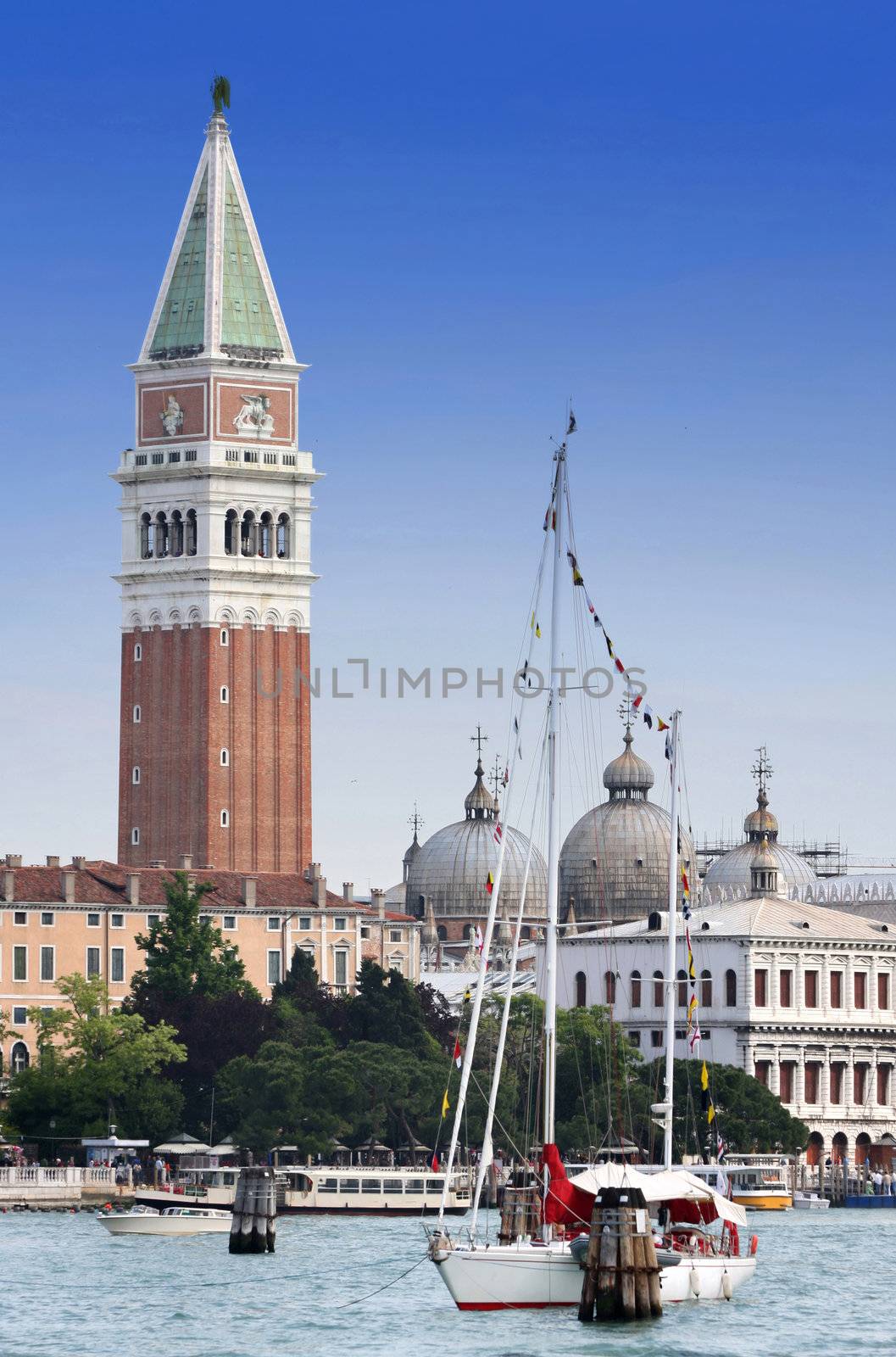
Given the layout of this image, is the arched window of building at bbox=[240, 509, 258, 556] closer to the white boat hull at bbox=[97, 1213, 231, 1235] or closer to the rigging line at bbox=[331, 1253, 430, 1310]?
the white boat hull at bbox=[97, 1213, 231, 1235]

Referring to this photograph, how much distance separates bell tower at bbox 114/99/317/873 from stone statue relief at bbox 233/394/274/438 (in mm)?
63

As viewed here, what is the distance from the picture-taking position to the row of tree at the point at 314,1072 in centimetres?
10081

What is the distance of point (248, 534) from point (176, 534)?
9.00 feet

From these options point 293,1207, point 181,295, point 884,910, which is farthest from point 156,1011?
point 884,910

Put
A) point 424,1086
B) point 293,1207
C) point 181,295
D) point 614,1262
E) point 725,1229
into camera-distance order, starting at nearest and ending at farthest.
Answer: point 614,1262
point 725,1229
point 293,1207
point 424,1086
point 181,295

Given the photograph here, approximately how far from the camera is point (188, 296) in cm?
13512

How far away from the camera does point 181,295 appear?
444 ft

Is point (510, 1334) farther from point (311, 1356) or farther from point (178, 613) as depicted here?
point (178, 613)

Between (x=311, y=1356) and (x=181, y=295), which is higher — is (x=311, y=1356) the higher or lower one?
the lower one

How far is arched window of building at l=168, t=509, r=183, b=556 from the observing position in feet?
448

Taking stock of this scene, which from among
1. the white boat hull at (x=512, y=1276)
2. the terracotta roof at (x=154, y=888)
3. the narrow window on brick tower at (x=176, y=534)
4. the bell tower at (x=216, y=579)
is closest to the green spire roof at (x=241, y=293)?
the bell tower at (x=216, y=579)

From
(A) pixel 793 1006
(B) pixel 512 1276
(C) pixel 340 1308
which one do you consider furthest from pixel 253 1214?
(A) pixel 793 1006

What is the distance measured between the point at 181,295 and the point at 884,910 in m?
39.3

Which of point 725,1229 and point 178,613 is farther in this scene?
point 178,613
